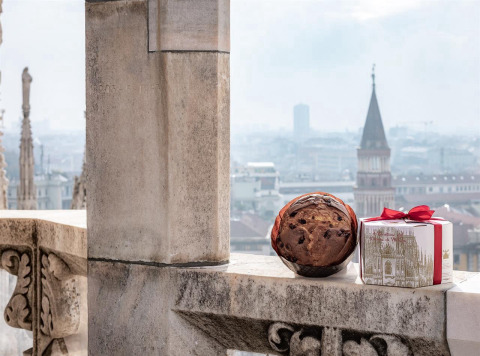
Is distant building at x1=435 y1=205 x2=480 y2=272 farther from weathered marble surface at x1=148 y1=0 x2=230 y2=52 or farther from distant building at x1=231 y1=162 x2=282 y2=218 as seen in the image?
weathered marble surface at x1=148 y1=0 x2=230 y2=52

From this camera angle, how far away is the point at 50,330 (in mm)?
3080

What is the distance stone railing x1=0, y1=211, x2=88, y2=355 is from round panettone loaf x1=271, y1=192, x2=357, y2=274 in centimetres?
102

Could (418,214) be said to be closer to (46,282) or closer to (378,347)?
(378,347)

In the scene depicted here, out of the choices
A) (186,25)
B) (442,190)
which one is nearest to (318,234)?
(186,25)

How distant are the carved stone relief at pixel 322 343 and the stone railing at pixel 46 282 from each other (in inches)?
37.9

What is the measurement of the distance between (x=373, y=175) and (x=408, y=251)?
50862 mm

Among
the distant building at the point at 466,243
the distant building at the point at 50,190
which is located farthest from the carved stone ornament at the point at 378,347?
the distant building at the point at 50,190

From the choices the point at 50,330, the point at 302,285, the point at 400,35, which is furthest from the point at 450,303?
the point at 400,35

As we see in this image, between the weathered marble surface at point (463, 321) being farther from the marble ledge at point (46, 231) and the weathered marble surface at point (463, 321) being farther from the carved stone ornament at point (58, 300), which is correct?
the carved stone ornament at point (58, 300)

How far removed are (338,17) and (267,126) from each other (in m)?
16.7

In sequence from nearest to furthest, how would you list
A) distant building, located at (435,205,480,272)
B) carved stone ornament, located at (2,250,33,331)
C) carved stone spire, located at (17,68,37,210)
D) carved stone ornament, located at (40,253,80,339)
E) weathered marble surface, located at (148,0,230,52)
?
weathered marble surface, located at (148,0,230,52) → carved stone ornament, located at (40,253,80,339) → carved stone ornament, located at (2,250,33,331) → carved stone spire, located at (17,68,37,210) → distant building, located at (435,205,480,272)

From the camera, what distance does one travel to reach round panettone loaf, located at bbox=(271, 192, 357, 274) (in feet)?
7.38

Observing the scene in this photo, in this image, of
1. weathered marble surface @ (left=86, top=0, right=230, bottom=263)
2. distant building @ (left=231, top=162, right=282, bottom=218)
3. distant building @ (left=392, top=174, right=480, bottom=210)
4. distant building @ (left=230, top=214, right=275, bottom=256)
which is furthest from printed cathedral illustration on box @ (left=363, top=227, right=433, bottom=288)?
distant building @ (left=231, top=162, right=282, bottom=218)

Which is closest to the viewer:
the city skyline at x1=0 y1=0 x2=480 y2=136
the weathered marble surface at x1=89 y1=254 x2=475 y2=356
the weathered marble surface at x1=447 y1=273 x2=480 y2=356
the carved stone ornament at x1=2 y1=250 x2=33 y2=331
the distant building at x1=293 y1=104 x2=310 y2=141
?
the weathered marble surface at x1=447 y1=273 x2=480 y2=356
